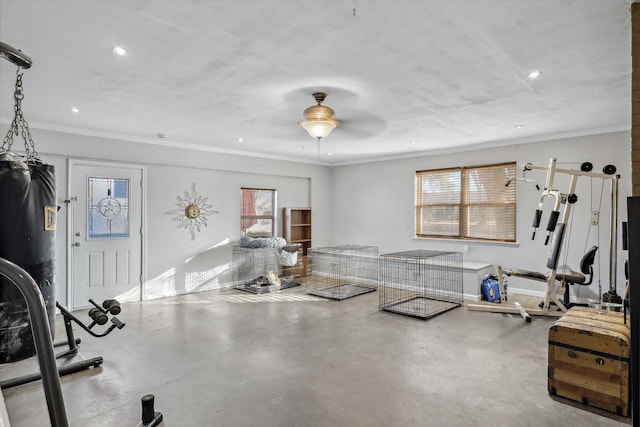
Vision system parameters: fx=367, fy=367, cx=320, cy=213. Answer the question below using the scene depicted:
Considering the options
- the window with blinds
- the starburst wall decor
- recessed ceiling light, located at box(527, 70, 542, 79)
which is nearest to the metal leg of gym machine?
recessed ceiling light, located at box(527, 70, 542, 79)

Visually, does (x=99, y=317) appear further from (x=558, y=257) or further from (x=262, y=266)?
(x=558, y=257)

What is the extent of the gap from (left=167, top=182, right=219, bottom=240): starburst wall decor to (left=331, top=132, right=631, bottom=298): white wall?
3.31 metres

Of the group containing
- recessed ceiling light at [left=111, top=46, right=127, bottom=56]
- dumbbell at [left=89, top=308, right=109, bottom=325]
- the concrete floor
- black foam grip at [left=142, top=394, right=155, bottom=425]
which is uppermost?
recessed ceiling light at [left=111, top=46, right=127, bottom=56]

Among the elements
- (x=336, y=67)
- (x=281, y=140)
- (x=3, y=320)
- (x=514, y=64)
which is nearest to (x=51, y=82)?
(x=3, y=320)

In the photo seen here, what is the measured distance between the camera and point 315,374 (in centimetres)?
314

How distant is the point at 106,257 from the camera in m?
5.40

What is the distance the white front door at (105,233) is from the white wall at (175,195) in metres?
0.12

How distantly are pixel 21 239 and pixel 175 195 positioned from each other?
13.6ft

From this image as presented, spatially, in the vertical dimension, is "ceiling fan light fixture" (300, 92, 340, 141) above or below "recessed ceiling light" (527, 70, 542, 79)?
below

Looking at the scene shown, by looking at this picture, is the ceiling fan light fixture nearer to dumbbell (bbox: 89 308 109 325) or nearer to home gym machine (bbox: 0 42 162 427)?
home gym machine (bbox: 0 42 162 427)

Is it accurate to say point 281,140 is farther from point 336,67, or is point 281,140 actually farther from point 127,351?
point 127,351

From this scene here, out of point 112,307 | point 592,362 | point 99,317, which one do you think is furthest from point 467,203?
point 99,317

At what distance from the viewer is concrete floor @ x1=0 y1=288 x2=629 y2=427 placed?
2.52 m

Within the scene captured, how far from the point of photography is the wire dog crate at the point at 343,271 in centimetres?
651
